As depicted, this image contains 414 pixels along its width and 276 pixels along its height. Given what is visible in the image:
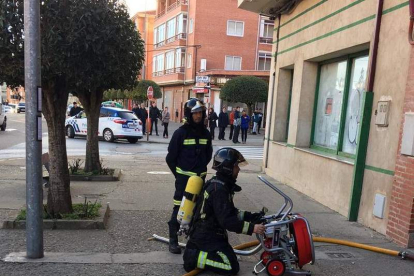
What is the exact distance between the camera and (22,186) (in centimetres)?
797

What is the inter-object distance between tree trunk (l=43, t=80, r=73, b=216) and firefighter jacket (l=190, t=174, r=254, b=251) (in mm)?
2435

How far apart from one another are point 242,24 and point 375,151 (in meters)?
32.9

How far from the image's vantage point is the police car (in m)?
17.9

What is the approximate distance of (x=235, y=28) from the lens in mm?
36688

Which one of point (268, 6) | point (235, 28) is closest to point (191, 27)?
point (235, 28)

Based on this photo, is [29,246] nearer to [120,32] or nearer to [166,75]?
[120,32]

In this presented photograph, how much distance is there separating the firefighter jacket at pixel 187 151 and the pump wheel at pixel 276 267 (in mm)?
1367

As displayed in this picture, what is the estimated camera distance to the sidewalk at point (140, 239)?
417 centimetres

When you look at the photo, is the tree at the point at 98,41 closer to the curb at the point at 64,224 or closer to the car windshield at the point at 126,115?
the curb at the point at 64,224

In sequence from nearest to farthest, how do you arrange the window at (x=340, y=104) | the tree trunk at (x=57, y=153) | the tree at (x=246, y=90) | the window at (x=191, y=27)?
the tree trunk at (x=57, y=153)
the window at (x=340, y=104)
the tree at (x=246, y=90)
the window at (x=191, y=27)

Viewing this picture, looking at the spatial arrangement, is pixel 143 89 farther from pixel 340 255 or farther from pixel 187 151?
pixel 340 255

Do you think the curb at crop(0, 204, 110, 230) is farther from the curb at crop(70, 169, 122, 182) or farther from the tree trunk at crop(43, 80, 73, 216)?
the curb at crop(70, 169, 122, 182)

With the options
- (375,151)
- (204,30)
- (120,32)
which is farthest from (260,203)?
(204,30)

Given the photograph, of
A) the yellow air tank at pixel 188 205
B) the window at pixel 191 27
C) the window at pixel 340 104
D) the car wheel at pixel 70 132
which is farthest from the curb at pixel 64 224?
the window at pixel 191 27
